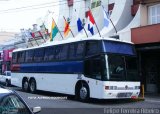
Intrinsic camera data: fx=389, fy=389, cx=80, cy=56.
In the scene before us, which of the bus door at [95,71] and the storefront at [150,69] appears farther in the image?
the storefront at [150,69]

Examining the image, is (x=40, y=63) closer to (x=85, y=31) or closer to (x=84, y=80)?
(x=84, y=80)

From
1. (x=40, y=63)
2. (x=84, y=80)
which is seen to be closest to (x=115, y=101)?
(x=84, y=80)

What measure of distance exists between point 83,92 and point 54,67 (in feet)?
12.0

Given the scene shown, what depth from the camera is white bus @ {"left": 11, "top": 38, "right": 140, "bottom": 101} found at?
18.6 metres

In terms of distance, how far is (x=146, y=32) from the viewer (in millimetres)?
25453

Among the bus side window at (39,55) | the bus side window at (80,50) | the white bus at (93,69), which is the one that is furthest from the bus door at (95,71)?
the bus side window at (39,55)

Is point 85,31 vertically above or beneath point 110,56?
above

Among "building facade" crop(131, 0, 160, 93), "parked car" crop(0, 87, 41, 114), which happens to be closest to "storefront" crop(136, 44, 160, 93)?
"building facade" crop(131, 0, 160, 93)

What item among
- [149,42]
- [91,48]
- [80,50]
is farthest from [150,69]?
[91,48]

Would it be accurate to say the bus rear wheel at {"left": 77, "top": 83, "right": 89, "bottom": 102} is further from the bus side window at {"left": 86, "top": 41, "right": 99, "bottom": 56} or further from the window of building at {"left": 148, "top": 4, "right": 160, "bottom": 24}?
the window of building at {"left": 148, "top": 4, "right": 160, "bottom": 24}

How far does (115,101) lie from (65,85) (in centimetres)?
296

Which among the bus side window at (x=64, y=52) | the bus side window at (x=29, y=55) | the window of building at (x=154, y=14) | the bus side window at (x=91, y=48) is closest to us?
the bus side window at (x=91, y=48)

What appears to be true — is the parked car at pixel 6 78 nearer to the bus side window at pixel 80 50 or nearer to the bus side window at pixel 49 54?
the bus side window at pixel 49 54

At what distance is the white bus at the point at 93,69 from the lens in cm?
1861
